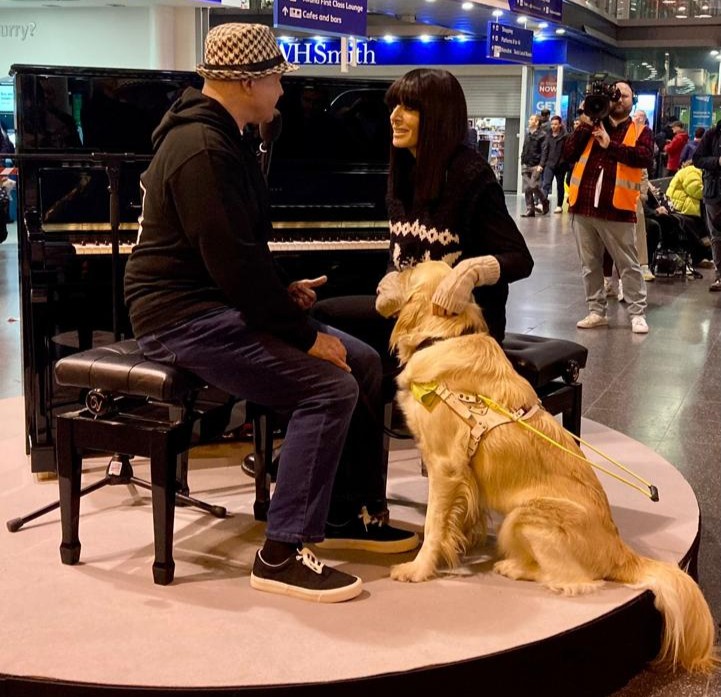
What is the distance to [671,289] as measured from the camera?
1017cm

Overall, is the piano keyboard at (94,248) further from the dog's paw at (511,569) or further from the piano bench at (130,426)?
the dog's paw at (511,569)

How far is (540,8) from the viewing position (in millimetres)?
15719

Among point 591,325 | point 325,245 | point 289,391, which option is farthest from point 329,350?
point 591,325

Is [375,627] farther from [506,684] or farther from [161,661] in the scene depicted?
[161,661]

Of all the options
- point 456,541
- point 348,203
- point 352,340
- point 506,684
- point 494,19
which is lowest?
point 506,684

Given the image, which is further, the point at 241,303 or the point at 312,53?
the point at 312,53

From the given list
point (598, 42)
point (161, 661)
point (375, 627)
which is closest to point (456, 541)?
point (375, 627)

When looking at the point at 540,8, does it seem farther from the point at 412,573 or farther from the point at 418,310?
the point at 412,573

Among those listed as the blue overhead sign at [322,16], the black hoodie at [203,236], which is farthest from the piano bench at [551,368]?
the blue overhead sign at [322,16]

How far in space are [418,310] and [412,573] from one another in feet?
2.51

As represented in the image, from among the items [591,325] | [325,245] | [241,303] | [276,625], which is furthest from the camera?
[591,325]

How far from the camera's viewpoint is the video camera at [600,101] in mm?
7008

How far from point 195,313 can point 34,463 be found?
4.54 feet

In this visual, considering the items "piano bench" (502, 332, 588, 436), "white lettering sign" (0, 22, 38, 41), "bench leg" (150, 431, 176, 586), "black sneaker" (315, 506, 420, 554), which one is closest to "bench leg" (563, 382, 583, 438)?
"piano bench" (502, 332, 588, 436)
